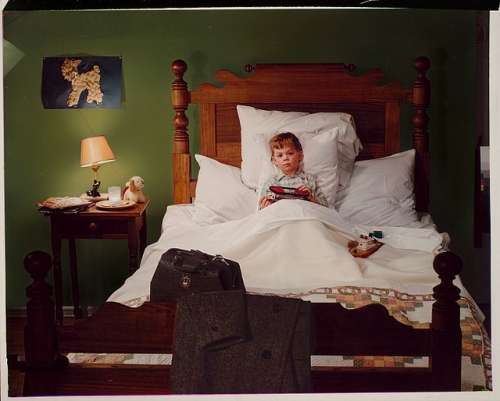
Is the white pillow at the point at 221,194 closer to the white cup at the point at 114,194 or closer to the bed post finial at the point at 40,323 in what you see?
the white cup at the point at 114,194

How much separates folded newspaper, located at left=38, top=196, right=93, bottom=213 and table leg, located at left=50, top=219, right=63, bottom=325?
2.5 inches

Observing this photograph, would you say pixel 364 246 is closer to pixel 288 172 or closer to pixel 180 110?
pixel 288 172

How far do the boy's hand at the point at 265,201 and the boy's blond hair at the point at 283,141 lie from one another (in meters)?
0.21

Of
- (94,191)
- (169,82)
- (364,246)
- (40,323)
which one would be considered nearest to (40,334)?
(40,323)

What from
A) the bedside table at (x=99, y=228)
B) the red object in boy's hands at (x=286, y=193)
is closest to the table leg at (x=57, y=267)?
the bedside table at (x=99, y=228)

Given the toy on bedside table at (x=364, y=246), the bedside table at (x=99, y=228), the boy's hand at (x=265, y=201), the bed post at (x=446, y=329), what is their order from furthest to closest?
the bedside table at (x=99, y=228) < the boy's hand at (x=265, y=201) < the toy on bedside table at (x=364, y=246) < the bed post at (x=446, y=329)

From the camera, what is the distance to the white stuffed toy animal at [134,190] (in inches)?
105

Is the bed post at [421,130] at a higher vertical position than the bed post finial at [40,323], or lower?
higher

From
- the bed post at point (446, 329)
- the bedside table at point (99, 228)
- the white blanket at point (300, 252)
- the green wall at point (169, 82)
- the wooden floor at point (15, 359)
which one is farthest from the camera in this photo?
the green wall at point (169, 82)

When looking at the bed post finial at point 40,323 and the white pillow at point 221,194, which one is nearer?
the bed post finial at point 40,323

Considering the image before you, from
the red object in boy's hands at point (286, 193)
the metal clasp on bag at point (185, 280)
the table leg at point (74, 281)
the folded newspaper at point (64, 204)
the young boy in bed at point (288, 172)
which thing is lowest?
the table leg at point (74, 281)

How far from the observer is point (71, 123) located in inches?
106

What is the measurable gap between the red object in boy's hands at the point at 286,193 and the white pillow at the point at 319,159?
0.06 m

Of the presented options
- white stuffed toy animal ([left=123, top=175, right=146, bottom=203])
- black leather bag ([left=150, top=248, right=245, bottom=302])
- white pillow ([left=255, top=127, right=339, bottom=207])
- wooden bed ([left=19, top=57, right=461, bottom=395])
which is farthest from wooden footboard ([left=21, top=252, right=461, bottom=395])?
white stuffed toy animal ([left=123, top=175, right=146, bottom=203])
